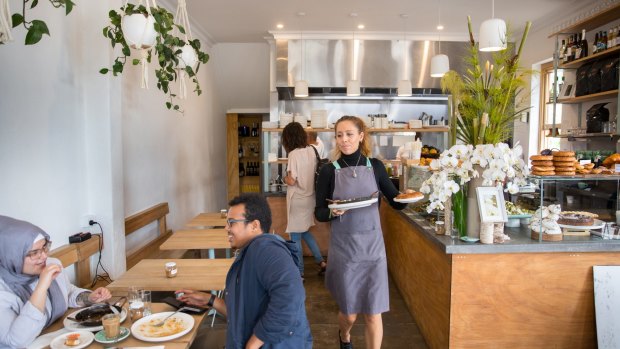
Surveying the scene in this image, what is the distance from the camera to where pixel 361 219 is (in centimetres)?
254

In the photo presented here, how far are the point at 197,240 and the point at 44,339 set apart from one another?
1799 mm

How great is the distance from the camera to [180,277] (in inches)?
99.8

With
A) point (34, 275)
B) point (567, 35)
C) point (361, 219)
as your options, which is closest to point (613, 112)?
point (567, 35)

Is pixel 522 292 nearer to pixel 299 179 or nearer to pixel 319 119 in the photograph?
pixel 299 179

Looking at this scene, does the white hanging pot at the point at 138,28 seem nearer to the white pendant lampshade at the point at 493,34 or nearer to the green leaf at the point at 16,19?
the green leaf at the point at 16,19

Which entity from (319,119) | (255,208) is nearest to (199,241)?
(255,208)

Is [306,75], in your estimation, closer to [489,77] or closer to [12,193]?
[489,77]

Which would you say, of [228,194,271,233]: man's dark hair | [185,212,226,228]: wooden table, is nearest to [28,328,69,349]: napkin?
[228,194,271,233]: man's dark hair

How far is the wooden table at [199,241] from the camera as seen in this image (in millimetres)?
3340

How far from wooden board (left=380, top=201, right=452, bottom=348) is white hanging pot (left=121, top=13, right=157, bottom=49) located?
6.92 feet

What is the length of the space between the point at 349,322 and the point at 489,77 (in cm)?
188

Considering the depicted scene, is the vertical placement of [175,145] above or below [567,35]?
below

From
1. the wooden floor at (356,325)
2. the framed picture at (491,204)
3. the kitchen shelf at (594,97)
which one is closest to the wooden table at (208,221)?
the wooden floor at (356,325)

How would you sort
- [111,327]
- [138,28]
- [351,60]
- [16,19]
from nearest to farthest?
[16,19]
[111,327]
[138,28]
[351,60]
